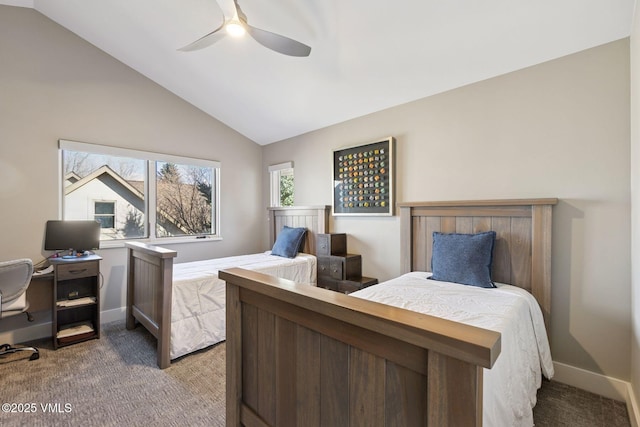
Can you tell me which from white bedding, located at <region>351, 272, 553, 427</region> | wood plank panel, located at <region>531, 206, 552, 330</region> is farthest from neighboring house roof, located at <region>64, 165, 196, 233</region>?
wood plank panel, located at <region>531, 206, 552, 330</region>

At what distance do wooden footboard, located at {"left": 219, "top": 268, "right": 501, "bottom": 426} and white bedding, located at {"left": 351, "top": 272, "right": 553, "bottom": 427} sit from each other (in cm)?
52

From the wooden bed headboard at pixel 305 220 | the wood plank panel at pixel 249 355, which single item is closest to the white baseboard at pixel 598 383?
the wood plank panel at pixel 249 355

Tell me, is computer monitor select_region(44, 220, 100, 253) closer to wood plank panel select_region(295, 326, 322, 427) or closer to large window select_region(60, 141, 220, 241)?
large window select_region(60, 141, 220, 241)

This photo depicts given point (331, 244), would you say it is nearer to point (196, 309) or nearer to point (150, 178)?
point (196, 309)

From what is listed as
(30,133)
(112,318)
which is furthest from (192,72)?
(112,318)

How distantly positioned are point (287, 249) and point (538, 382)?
2.67m

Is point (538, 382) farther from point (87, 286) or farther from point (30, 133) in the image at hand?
point (30, 133)

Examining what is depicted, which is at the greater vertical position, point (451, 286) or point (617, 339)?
point (451, 286)

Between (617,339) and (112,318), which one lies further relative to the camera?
(112,318)

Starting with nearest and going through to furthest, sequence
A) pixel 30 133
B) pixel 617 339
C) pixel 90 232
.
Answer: pixel 617 339
pixel 30 133
pixel 90 232

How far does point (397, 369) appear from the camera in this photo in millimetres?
805

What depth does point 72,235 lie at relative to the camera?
2.91m

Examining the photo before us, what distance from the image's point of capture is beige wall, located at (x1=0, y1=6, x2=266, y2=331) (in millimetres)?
2705

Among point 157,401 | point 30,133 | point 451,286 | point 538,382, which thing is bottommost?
point 157,401
